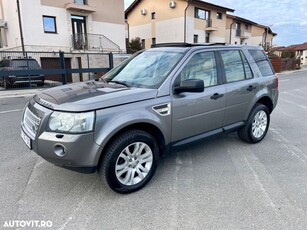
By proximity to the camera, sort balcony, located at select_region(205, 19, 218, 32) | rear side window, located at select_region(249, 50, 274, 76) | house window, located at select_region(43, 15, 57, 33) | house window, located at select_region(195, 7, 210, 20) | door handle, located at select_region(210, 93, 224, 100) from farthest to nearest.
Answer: balcony, located at select_region(205, 19, 218, 32), house window, located at select_region(195, 7, 210, 20), house window, located at select_region(43, 15, 57, 33), rear side window, located at select_region(249, 50, 274, 76), door handle, located at select_region(210, 93, 224, 100)

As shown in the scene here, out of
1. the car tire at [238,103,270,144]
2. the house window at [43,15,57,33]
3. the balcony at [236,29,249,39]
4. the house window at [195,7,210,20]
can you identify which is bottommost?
the car tire at [238,103,270,144]

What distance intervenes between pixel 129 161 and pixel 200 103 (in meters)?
1.28

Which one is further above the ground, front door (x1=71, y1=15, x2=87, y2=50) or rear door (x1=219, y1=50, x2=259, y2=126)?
front door (x1=71, y1=15, x2=87, y2=50)

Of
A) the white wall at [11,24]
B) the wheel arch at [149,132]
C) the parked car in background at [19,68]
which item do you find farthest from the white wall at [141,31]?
the wheel arch at [149,132]

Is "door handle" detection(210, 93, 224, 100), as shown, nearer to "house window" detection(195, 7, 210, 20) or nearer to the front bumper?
the front bumper

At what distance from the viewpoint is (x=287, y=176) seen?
339 centimetres

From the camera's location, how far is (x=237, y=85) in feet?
13.0

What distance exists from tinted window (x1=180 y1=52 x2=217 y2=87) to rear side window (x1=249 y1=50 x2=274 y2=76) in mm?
1226

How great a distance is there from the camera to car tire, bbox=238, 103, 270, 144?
4.38 meters

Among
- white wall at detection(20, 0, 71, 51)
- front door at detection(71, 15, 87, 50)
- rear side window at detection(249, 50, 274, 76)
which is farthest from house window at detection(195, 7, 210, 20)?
rear side window at detection(249, 50, 274, 76)

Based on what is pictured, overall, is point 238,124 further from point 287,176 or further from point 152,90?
point 152,90

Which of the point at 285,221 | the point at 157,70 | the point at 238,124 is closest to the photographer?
the point at 285,221

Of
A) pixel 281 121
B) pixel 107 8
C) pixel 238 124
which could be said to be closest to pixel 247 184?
pixel 238 124

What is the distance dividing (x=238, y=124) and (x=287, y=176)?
1.14 metres
